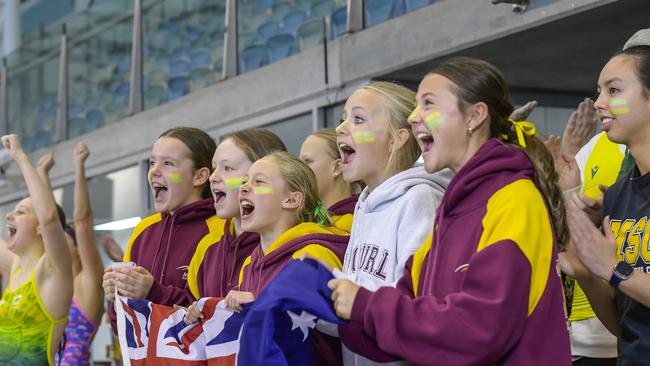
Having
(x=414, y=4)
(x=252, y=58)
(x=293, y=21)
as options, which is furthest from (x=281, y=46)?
(x=414, y=4)

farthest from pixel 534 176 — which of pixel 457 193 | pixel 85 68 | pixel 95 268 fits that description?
pixel 85 68

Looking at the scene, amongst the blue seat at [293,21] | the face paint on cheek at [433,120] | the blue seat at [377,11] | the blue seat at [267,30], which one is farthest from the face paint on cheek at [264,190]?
the blue seat at [267,30]

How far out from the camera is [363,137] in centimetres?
329

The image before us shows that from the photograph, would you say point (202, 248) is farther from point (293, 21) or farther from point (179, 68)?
point (179, 68)

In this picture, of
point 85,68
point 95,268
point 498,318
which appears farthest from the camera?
point 85,68

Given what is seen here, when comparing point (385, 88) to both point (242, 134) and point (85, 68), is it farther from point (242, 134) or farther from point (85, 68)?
point (85, 68)

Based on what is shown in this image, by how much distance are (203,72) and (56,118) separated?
271cm

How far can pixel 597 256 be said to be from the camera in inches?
111

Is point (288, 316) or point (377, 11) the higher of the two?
point (377, 11)

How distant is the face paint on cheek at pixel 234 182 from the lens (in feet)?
13.0

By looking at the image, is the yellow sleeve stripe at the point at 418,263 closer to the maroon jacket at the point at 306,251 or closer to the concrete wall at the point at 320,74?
the maroon jacket at the point at 306,251

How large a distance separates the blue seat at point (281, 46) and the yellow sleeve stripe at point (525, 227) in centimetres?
463

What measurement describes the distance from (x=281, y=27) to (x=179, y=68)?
1456 mm

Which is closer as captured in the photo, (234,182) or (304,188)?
(304,188)
